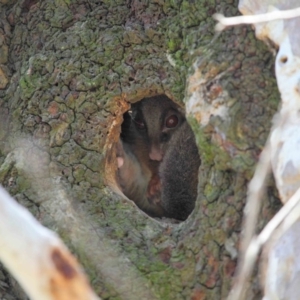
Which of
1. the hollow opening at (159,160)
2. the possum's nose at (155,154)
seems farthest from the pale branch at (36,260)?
the possum's nose at (155,154)

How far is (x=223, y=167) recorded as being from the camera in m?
2.38

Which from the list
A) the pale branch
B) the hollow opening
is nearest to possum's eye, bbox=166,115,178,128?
the hollow opening

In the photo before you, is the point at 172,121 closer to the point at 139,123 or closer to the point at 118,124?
the point at 139,123

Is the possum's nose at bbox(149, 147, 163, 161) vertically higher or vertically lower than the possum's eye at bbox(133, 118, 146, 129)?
lower

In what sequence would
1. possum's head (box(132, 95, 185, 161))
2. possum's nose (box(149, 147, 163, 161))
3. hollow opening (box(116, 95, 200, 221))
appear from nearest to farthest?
hollow opening (box(116, 95, 200, 221)), possum's nose (box(149, 147, 163, 161)), possum's head (box(132, 95, 185, 161))

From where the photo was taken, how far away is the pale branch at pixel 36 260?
1.52 m

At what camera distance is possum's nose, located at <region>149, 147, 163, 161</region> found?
375cm

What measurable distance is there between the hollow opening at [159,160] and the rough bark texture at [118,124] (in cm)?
45

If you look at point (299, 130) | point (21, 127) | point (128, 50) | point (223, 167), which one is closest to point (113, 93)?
point (128, 50)

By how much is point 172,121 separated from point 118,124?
3.39ft

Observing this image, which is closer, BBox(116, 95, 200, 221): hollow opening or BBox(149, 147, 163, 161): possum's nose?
BBox(116, 95, 200, 221): hollow opening

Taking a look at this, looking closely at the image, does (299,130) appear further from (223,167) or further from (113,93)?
(113,93)

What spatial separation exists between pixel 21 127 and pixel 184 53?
27.5 inches

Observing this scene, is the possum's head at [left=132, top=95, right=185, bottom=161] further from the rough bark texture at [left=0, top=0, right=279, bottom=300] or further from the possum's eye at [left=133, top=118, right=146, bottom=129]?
the rough bark texture at [left=0, top=0, right=279, bottom=300]
